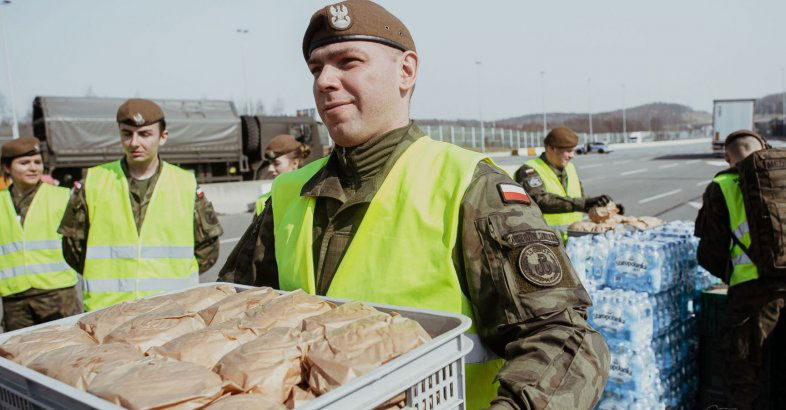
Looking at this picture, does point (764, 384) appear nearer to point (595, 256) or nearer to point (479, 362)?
point (595, 256)

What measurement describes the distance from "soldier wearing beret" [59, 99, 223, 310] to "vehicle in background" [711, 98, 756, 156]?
31.8m

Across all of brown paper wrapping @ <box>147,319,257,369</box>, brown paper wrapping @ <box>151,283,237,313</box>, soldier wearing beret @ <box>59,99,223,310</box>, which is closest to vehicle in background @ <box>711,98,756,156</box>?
soldier wearing beret @ <box>59,99,223,310</box>

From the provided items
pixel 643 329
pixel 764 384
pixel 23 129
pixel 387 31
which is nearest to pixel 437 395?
pixel 387 31

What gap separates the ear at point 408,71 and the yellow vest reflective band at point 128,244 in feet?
8.64

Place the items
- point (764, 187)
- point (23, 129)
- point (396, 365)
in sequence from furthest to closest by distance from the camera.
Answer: point (23, 129) < point (764, 187) < point (396, 365)

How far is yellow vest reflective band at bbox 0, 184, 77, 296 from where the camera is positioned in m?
4.79

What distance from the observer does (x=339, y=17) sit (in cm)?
170

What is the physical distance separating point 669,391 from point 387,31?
12.1 feet

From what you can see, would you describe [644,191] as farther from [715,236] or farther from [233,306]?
[233,306]

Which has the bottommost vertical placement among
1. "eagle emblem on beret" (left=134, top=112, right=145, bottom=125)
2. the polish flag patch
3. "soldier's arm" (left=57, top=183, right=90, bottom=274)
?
"soldier's arm" (left=57, top=183, right=90, bottom=274)

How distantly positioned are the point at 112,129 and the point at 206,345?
1825 centimetres

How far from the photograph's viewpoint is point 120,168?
13.1 feet

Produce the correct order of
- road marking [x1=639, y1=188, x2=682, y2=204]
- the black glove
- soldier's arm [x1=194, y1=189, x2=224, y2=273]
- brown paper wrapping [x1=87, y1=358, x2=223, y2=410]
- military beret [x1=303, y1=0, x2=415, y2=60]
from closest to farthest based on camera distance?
brown paper wrapping [x1=87, y1=358, x2=223, y2=410]
military beret [x1=303, y1=0, x2=415, y2=60]
soldier's arm [x1=194, y1=189, x2=224, y2=273]
the black glove
road marking [x1=639, y1=188, x2=682, y2=204]

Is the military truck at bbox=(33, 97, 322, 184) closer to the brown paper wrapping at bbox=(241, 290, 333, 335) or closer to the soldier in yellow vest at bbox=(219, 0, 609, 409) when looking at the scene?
the soldier in yellow vest at bbox=(219, 0, 609, 409)
